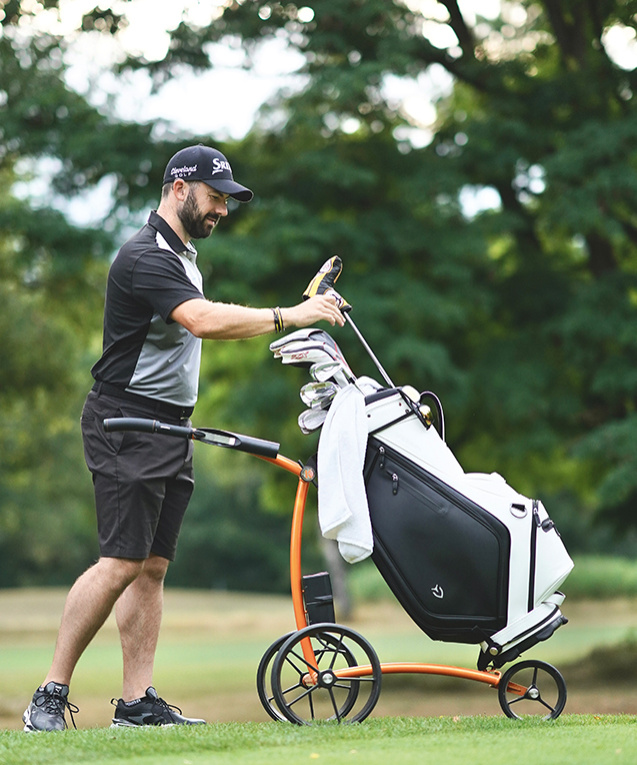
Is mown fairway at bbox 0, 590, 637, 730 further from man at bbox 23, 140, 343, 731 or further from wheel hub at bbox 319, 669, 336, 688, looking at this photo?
wheel hub at bbox 319, 669, 336, 688

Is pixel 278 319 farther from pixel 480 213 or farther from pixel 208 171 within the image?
pixel 480 213

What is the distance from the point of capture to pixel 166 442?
4.21 metres

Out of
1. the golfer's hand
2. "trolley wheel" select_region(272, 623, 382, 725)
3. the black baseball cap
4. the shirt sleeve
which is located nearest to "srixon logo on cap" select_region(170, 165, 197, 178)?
the black baseball cap

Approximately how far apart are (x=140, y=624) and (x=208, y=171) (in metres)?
1.75

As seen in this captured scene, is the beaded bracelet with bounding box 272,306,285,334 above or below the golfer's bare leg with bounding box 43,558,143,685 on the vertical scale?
above

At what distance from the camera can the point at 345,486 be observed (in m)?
3.98

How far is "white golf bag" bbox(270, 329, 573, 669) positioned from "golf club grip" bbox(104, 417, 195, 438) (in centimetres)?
50

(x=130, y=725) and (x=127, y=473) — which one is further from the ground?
(x=127, y=473)

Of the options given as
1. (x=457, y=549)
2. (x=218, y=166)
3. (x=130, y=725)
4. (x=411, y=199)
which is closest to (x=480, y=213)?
(x=411, y=199)

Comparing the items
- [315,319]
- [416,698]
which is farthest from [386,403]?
[416,698]

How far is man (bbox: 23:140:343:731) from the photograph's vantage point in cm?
398

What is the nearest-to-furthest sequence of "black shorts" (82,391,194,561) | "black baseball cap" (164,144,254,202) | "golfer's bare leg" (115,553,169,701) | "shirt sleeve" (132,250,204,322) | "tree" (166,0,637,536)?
"shirt sleeve" (132,250,204,322) → "black shorts" (82,391,194,561) → "black baseball cap" (164,144,254,202) → "golfer's bare leg" (115,553,169,701) → "tree" (166,0,637,536)

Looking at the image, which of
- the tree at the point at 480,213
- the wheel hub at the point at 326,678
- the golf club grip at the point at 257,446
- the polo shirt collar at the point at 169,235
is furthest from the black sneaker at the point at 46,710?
the tree at the point at 480,213

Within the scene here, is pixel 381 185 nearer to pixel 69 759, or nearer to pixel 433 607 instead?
pixel 433 607
